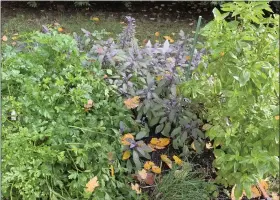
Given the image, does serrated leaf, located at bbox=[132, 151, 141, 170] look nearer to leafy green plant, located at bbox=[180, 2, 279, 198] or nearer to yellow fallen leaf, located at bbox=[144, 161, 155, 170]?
yellow fallen leaf, located at bbox=[144, 161, 155, 170]

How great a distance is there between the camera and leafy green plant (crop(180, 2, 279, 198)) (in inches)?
88.4

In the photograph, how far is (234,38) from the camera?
2371mm

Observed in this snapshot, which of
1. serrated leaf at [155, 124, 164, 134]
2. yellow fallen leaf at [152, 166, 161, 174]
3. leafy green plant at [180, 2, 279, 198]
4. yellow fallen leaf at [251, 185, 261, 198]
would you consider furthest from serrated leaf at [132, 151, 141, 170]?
yellow fallen leaf at [251, 185, 261, 198]

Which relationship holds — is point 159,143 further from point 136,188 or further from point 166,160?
point 136,188

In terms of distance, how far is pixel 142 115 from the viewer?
2.96m

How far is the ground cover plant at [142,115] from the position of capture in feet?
7.65

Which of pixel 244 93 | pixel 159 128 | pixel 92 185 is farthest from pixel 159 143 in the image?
pixel 244 93

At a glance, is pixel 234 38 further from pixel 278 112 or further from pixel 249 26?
pixel 278 112

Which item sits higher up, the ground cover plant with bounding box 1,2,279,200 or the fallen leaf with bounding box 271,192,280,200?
the ground cover plant with bounding box 1,2,279,200

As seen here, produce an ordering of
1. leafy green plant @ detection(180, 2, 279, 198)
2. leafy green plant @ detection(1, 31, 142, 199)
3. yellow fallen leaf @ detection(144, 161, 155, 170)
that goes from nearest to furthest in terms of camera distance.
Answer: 1. leafy green plant @ detection(180, 2, 279, 198)
2. leafy green plant @ detection(1, 31, 142, 199)
3. yellow fallen leaf @ detection(144, 161, 155, 170)

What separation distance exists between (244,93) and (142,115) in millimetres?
845

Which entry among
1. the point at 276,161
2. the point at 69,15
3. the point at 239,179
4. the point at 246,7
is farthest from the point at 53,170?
the point at 69,15

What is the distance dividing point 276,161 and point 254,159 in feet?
0.33

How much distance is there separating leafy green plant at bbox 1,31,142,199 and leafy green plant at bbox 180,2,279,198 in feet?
1.85
